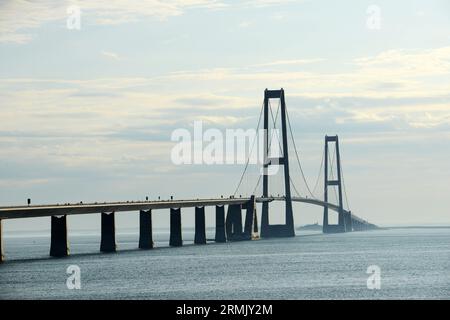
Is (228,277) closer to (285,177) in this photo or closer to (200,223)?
(200,223)

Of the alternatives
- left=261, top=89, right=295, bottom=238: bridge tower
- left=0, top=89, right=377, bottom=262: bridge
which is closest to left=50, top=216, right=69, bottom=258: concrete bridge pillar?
left=0, top=89, right=377, bottom=262: bridge

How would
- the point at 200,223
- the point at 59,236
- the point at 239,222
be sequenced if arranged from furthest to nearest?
the point at 239,222, the point at 200,223, the point at 59,236

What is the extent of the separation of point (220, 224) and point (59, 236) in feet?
178

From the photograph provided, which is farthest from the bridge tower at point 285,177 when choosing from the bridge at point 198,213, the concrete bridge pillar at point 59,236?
the concrete bridge pillar at point 59,236

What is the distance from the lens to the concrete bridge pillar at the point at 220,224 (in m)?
168

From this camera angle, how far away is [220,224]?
169 m

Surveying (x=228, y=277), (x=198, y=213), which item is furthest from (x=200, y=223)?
(x=228, y=277)

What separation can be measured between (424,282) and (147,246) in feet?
234

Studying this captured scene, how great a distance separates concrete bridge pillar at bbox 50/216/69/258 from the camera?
116 meters

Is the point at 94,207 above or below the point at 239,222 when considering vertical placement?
above

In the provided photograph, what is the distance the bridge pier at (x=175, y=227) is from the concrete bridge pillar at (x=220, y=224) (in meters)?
13.7

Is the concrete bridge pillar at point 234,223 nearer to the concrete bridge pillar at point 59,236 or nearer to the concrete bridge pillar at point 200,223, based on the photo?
the concrete bridge pillar at point 200,223

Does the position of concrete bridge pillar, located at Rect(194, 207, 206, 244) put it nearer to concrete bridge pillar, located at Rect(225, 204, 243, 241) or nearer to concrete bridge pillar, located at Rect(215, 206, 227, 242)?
concrete bridge pillar, located at Rect(215, 206, 227, 242)
